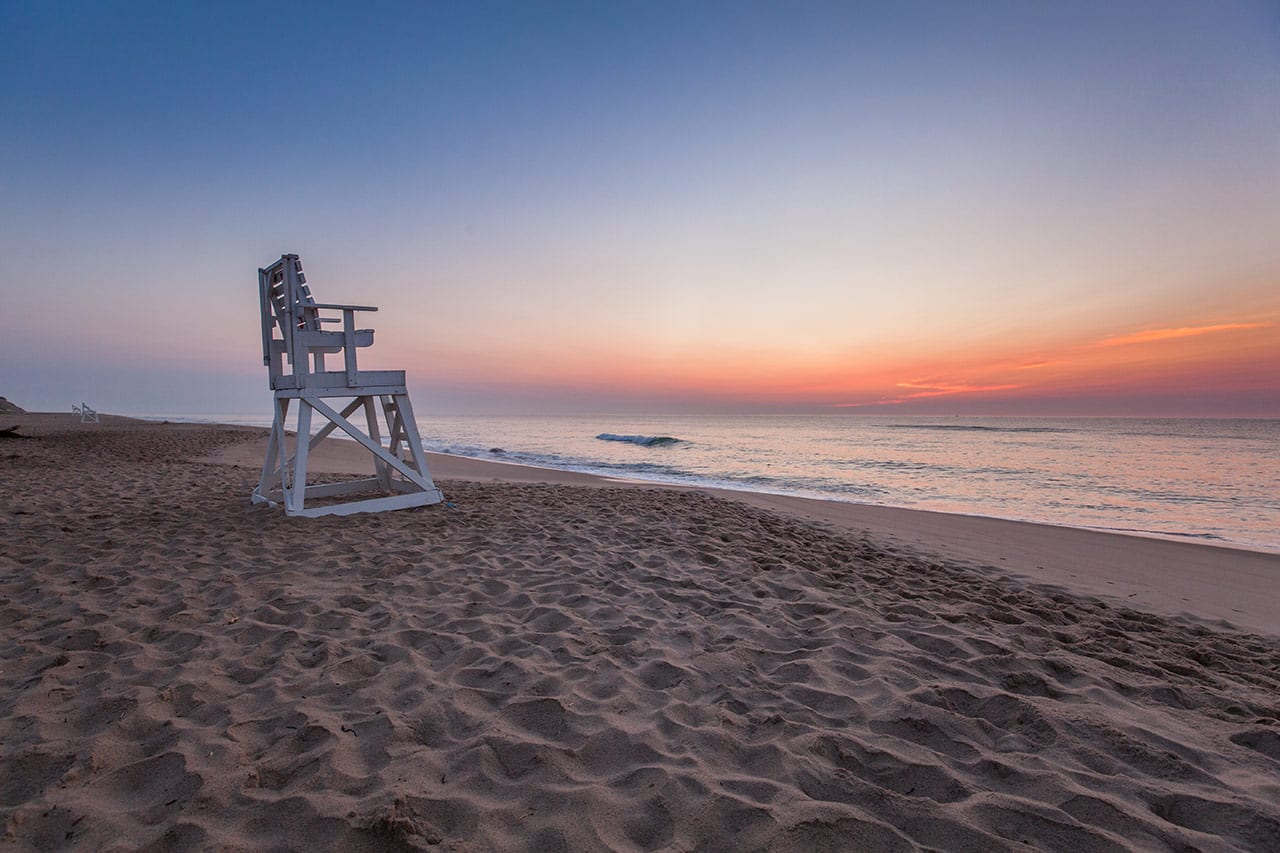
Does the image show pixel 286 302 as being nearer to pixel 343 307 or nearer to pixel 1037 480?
pixel 343 307

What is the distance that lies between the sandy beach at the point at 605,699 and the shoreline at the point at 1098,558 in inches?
4.3

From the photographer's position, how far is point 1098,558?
6.36 m

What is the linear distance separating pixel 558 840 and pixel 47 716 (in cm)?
223

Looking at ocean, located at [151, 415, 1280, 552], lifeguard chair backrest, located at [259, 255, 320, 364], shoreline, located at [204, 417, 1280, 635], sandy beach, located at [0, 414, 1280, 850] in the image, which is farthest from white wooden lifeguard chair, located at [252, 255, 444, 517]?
ocean, located at [151, 415, 1280, 552]

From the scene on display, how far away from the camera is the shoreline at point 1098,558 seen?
4.75 metres

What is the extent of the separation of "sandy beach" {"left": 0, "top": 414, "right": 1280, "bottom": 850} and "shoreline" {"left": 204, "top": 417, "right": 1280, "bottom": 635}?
0.11m

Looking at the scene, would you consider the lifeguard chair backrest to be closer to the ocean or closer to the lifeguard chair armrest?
the lifeguard chair armrest

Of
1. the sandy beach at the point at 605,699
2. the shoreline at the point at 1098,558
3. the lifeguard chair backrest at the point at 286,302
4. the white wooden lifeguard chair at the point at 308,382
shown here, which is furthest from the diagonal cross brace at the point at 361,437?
the shoreline at the point at 1098,558

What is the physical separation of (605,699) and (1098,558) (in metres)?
6.61

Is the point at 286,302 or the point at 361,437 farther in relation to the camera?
the point at 361,437

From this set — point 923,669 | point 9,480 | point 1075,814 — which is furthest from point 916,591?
point 9,480

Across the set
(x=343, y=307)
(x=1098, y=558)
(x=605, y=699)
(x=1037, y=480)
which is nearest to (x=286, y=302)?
(x=343, y=307)

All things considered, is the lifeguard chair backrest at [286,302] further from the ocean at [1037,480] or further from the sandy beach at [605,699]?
the ocean at [1037,480]

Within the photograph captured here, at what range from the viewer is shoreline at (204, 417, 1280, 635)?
4.75m
